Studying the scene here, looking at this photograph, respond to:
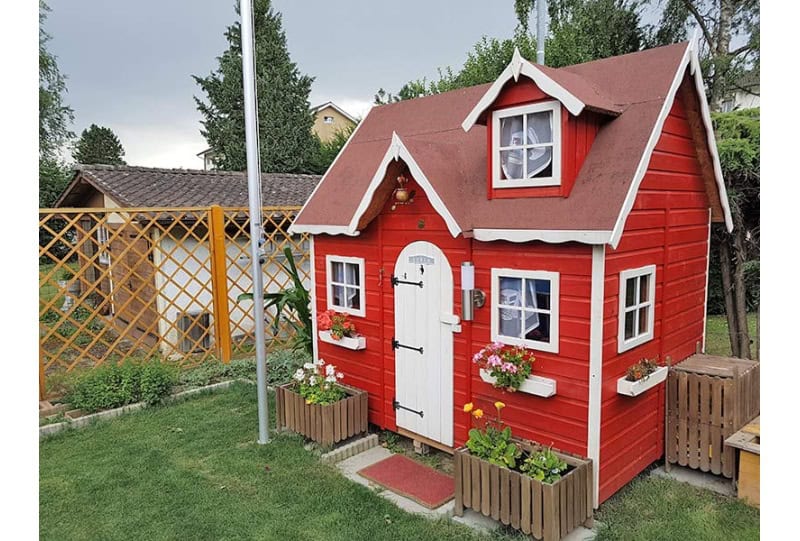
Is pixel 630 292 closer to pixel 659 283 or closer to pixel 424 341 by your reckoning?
pixel 659 283

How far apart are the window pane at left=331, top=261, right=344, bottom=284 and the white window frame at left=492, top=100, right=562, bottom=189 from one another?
78.3 inches

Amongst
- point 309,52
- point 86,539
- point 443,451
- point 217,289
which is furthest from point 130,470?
point 309,52

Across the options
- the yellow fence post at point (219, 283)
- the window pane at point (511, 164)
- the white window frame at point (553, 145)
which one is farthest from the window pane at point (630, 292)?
the yellow fence post at point (219, 283)

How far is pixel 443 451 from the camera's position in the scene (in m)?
4.92

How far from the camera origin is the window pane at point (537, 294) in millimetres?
3941

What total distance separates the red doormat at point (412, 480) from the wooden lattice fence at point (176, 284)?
4109 millimetres

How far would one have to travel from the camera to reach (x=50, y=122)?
19.7 meters

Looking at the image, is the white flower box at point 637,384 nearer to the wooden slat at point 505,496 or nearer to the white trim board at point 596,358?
the white trim board at point 596,358

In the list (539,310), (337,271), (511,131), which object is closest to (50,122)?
(337,271)

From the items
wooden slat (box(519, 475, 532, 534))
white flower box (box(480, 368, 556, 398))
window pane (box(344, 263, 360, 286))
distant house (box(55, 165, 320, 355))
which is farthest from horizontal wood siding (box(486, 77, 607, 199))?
distant house (box(55, 165, 320, 355))

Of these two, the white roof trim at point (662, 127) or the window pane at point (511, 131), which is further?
the window pane at point (511, 131)

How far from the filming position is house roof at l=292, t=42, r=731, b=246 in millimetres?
3709

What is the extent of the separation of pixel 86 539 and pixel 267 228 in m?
6.51

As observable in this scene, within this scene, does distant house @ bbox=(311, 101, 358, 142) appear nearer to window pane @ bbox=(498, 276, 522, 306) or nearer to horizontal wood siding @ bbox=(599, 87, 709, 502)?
horizontal wood siding @ bbox=(599, 87, 709, 502)
